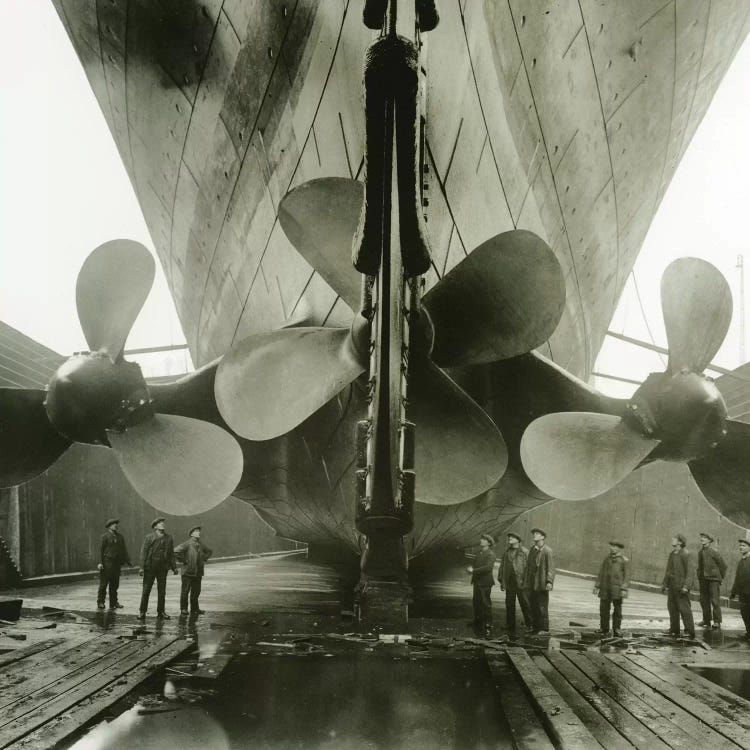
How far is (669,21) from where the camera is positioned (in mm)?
4715

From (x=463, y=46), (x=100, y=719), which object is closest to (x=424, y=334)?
(x=463, y=46)

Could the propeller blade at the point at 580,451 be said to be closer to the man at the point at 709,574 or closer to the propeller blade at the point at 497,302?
the propeller blade at the point at 497,302

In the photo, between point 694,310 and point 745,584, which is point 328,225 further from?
point 745,584

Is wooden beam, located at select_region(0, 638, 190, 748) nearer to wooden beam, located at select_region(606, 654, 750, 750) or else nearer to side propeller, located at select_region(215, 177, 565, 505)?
side propeller, located at select_region(215, 177, 565, 505)

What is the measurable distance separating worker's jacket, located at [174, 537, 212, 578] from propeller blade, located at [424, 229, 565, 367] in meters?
5.02

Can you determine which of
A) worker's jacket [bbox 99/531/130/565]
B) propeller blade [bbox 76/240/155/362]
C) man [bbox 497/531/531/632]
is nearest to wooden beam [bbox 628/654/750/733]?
man [bbox 497/531/531/632]

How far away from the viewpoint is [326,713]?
4301mm

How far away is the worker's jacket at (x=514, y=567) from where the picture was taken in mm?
7777

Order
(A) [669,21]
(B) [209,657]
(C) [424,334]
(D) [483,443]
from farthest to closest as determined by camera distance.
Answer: (B) [209,657]
(A) [669,21]
(D) [483,443]
(C) [424,334]

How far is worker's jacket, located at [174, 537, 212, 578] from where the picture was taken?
26.6 feet

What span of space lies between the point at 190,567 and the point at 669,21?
22.2ft

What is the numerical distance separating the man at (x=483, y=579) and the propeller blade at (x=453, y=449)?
361 centimetres

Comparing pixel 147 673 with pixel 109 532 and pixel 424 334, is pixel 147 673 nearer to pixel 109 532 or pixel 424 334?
pixel 424 334

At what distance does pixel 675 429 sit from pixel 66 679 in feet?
12.9
